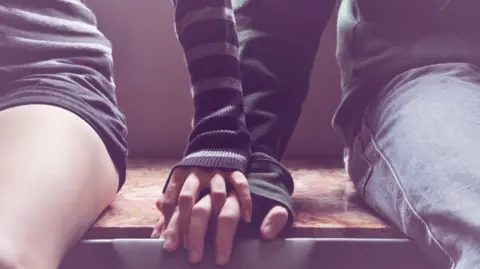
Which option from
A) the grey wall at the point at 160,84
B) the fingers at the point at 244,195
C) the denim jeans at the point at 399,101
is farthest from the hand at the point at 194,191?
the grey wall at the point at 160,84

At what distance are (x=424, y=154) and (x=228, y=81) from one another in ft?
0.71

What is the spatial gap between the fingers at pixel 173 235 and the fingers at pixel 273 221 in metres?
0.09

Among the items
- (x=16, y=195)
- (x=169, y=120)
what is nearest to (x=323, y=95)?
(x=169, y=120)

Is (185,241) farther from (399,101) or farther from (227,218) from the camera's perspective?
(399,101)

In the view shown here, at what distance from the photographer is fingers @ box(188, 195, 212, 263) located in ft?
1.85

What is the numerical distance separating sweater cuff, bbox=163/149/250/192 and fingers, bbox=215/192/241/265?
0.04 meters

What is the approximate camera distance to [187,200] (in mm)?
569

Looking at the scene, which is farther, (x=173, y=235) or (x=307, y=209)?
(x=307, y=209)

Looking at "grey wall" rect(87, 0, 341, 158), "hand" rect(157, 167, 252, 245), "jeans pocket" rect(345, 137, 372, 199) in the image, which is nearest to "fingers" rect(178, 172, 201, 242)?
"hand" rect(157, 167, 252, 245)

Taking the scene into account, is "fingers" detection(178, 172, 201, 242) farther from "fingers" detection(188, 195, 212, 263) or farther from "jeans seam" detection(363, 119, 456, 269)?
"jeans seam" detection(363, 119, 456, 269)

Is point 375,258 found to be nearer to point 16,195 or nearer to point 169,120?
point 16,195

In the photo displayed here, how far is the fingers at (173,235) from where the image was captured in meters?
0.59

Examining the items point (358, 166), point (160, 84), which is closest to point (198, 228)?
point (358, 166)

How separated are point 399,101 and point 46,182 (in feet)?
1.23
